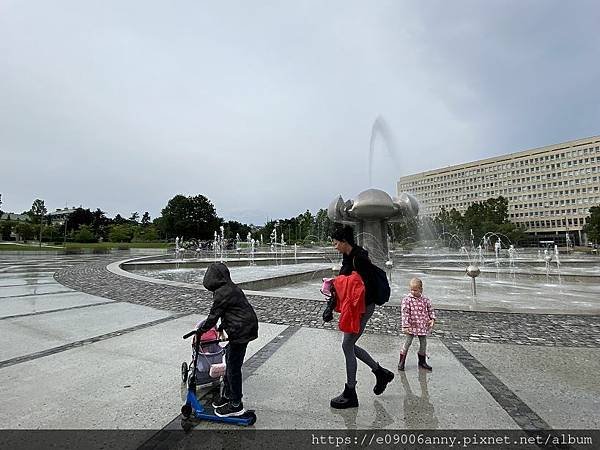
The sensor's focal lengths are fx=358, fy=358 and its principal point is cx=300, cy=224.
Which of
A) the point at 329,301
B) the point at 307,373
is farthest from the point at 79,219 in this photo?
the point at 329,301

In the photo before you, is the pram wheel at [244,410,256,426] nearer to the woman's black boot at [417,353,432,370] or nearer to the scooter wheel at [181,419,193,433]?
the scooter wheel at [181,419,193,433]

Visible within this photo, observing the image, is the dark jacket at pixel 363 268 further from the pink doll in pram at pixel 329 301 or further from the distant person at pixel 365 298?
the pink doll in pram at pixel 329 301

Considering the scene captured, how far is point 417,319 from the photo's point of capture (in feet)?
15.3

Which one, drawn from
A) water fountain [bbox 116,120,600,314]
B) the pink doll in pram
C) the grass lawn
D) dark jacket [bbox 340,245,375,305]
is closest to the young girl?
dark jacket [bbox 340,245,375,305]

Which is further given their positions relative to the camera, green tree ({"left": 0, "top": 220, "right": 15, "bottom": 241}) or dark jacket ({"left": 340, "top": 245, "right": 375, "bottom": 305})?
green tree ({"left": 0, "top": 220, "right": 15, "bottom": 241})

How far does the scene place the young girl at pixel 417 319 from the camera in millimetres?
4574

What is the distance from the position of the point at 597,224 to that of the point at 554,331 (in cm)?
6060

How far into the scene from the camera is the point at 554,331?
6375 millimetres

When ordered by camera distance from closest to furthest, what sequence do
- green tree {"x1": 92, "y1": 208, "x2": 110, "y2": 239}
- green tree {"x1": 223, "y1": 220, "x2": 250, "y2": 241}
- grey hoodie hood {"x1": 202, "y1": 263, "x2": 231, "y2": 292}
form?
grey hoodie hood {"x1": 202, "y1": 263, "x2": 231, "y2": 292}, green tree {"x1": 92, "y1": 208, "x2": 110, "y2": 239}, green tree {"x1": 223, "y1": 220, "x2": 250, "y2": 241}

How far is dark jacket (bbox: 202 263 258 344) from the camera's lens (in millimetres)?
3221

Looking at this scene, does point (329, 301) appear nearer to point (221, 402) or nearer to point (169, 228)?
point (221, 402)

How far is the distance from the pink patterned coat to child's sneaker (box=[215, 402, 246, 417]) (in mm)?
2423

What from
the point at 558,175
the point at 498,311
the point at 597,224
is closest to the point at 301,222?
the point at 597,224

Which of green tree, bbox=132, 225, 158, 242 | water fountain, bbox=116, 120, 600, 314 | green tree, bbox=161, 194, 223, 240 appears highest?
green tree, bbox=161, 194, 223, 240
